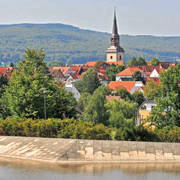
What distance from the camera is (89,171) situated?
35688mm

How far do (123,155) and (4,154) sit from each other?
1033 cm

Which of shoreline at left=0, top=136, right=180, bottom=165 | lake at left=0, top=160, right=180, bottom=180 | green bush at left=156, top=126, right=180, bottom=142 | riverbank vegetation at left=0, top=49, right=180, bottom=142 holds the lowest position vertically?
lake at left=0, top=160, right=180, bottom=180

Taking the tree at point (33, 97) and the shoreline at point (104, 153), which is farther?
the tree at point (33, 97)

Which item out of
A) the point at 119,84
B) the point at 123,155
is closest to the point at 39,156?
the point at 123,155

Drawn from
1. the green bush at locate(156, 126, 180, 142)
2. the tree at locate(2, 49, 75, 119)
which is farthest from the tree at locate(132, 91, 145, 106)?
the green bush at locate(156, 126, 180, 142)

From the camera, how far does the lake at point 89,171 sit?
34438mm

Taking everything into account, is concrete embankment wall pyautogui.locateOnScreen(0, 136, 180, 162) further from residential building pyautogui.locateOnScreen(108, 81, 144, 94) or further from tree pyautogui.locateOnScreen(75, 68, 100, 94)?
tree pyautogui.locateOnScreen(75, 68, 100, 94)

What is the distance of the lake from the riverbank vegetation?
3.24 meters

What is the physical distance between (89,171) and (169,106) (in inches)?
527

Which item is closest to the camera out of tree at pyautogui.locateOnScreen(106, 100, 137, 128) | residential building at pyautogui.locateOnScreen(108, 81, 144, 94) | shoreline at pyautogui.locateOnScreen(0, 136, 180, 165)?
shoreline at pyautogui.locateOnScreen(0, 136, 180, 165)

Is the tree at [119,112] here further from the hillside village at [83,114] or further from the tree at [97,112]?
the tree at [97,112]

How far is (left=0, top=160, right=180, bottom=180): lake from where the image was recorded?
34438mm

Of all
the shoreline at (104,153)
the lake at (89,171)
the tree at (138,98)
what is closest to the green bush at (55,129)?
the shoreline at (104,153)

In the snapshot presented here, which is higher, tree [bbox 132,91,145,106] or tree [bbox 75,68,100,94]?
tree [bbox 75,68,100,94]
